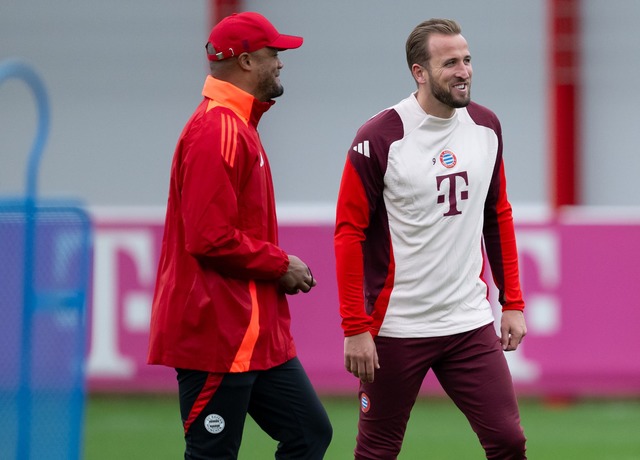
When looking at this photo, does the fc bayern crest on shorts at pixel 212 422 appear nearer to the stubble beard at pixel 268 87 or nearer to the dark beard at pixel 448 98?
the stubble beard at pixel 268 87

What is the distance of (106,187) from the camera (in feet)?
34.1

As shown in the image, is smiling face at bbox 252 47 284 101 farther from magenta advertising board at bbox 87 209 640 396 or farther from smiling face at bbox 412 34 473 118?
magenta advertising board at bbox 87 209 640 396

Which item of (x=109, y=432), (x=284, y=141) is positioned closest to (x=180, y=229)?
(x=109, y=432)

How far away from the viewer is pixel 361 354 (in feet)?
14.4

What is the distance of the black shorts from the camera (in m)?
4.12

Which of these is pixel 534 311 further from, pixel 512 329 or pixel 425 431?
pixel 512 329

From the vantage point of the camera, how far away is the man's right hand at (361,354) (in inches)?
173

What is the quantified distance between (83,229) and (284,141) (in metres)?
5.25

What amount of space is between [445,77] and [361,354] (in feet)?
3.45

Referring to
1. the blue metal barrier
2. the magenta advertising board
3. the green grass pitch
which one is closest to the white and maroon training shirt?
the blue metal barrier

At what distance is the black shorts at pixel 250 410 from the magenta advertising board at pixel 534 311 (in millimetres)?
3707

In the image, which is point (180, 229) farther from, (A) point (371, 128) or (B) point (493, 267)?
(B) point (493, 267)

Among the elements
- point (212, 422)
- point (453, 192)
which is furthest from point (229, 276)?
point (453, 192)

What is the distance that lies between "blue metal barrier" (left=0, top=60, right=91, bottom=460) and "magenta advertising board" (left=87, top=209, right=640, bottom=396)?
Answer: 301 centimetres
